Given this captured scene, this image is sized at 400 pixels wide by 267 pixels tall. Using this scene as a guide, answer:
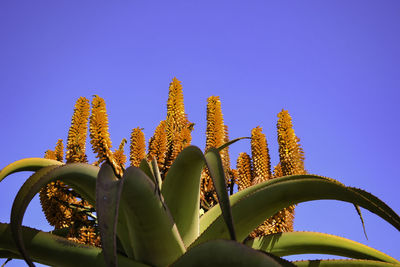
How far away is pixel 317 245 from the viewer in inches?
68.4

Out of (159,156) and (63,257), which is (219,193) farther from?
(159,156)

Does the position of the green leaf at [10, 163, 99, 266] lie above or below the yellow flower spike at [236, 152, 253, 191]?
below

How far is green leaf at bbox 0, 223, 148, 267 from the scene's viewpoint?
5.06ft

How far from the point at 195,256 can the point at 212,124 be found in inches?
51.2

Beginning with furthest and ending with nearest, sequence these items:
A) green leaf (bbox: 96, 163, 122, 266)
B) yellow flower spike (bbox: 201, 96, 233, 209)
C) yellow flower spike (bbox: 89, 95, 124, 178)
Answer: yellow flower spike (bbox: 201, 96, 233, 209), yellow flower spike (bbox: 89, 95, 124, 178), green leaf (bbox: 96, 163, 122, 266)

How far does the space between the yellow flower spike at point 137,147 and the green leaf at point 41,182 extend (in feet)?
3.04

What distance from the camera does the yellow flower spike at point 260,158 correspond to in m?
2.56

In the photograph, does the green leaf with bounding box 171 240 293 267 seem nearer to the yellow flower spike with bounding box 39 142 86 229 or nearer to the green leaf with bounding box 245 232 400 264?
the green leaf with bounding box 245 232 400 264

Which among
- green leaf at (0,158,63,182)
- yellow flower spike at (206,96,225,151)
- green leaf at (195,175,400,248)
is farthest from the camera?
yellow flower spike at (206,96,225,151)

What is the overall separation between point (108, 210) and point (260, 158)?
5.02 feet

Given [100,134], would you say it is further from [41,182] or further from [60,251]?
[41,182]

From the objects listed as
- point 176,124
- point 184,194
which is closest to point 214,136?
point 176,124

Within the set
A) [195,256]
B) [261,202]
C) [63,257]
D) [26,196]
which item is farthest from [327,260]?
[26,196]

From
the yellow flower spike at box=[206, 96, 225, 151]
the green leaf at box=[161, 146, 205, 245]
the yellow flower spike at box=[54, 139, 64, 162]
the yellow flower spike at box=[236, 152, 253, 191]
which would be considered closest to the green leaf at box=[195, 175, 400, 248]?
the green leaf at box=[161, 146, 205, 245]
